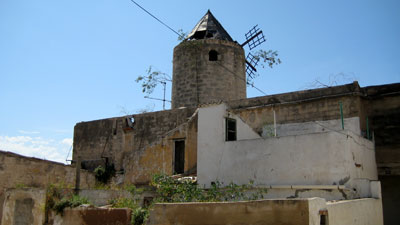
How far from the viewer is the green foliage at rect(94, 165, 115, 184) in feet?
56.4

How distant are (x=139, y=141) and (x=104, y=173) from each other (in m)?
1.99

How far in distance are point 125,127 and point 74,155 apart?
3479 millimetres

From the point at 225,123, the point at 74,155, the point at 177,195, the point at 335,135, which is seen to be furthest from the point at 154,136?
the point at 335,135

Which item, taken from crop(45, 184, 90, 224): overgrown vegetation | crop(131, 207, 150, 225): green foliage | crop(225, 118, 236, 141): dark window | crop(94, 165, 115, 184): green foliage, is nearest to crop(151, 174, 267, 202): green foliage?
crop(131, 207, 150, 225): green foliage

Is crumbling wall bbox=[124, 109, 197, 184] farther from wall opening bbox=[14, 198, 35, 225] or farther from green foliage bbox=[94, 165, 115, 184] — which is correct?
wall opening bbox=[14, 198, 35, 225]

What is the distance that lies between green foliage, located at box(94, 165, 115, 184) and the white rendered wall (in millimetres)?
7486

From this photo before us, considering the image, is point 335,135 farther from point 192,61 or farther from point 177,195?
point 192,61

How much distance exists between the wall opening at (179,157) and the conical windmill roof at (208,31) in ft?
24.1

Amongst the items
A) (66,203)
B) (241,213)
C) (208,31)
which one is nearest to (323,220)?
(241,213)

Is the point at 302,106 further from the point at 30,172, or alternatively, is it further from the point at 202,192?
the point at 30,172

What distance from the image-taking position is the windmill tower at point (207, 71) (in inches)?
711

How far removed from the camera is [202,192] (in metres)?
9.27

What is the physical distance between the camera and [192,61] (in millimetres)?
18391

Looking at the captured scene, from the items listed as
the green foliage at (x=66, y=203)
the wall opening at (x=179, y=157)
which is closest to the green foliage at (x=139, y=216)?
the green foliage at (x=66, y=203)
